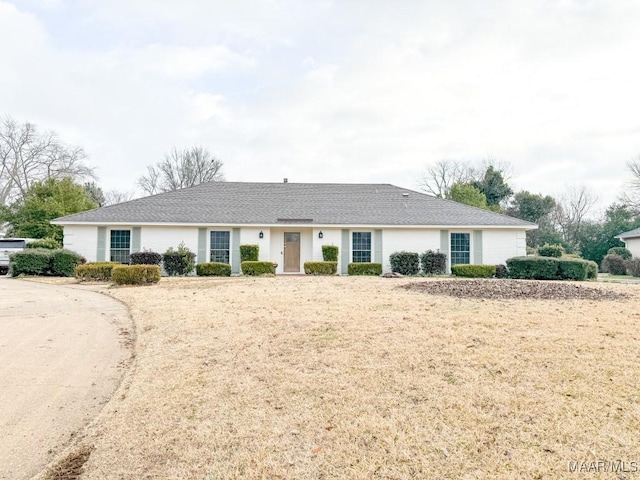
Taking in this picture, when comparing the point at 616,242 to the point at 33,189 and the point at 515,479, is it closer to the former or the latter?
the point at 515,479

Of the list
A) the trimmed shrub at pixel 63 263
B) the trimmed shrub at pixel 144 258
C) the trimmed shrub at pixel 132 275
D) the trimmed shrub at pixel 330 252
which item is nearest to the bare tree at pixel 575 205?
the trimmed shrub at pixel 330 252

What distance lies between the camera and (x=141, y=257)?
687 inches

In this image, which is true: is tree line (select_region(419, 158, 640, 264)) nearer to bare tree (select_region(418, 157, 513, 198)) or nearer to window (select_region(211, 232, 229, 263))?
bare tree (select_region(418, 157, 513, 198))

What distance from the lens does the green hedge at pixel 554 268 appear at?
626 inches

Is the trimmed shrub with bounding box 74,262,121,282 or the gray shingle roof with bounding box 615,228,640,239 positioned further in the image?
the gray shingle roof with bounding box 615,228,640,239


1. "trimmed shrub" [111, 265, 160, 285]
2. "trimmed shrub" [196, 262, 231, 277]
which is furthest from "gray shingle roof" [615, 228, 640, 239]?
"trimmed shrub" [111, 265, 160, 285]

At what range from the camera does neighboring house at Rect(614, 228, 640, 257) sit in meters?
24.9

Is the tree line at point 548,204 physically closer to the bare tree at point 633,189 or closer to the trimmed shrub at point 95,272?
the bare tree at point 633,189

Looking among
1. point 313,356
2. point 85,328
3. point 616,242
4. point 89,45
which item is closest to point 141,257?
point 89,45

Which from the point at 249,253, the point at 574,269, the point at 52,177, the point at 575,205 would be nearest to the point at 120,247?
the point at 249,253

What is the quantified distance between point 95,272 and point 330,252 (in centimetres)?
954

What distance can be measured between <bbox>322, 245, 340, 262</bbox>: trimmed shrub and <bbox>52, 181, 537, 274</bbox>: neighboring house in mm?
607

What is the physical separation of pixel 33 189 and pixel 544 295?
97.8ft

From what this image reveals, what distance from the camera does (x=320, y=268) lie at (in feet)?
56.7
